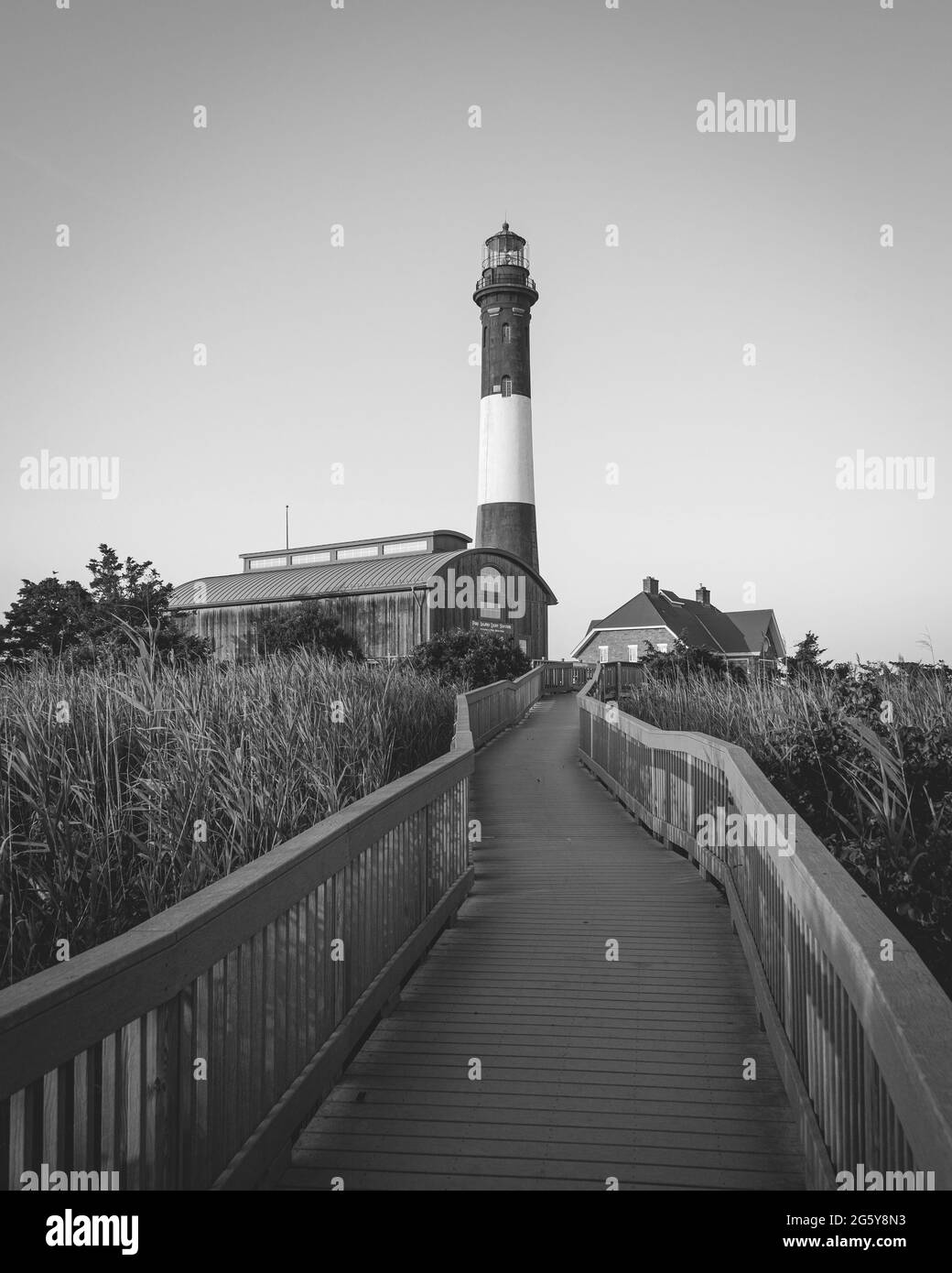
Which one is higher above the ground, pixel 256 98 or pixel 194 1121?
pixel 256 98

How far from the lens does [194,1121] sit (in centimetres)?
254

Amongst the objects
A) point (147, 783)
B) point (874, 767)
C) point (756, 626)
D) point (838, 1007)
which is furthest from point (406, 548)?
point (838, 1007)

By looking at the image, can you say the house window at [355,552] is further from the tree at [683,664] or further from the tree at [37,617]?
the tree at [683,664]

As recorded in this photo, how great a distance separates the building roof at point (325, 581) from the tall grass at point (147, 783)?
89.9 feet

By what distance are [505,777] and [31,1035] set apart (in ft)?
41.4

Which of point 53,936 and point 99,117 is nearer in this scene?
point 53,936

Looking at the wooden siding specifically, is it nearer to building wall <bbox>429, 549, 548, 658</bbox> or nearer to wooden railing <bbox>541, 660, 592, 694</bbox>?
building wall <bbox>429, 549, 548, 658</bbox>

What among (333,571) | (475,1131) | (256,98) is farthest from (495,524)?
→ (475,1131)

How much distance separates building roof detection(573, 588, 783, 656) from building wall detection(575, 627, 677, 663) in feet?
0.86

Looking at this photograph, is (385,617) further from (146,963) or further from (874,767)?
(146,963)

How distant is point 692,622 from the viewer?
50344 mm

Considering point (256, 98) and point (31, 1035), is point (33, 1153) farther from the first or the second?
point (256, 98)

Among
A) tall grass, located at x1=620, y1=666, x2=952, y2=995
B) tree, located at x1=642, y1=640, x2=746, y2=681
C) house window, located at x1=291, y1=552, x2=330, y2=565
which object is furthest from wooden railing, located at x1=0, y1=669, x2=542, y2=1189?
house window, located at x1=291, y1=552, x2=330, y2=565

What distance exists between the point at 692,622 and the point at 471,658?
2517cm
